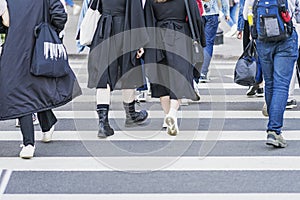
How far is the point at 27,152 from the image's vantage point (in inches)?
292

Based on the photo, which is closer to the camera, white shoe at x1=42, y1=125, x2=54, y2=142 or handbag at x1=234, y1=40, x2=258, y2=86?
white shoe at x1=42, y1=125, x2=54, y2=142

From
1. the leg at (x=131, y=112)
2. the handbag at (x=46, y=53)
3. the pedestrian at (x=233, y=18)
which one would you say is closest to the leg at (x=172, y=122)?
the leg at (x=131, y=112)

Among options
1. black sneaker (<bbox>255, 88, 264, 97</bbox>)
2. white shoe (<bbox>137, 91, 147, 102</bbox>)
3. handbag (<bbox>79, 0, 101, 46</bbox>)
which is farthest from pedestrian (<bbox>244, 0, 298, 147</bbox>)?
black sneaker (<bbox>255, 88, 264, 97</bbox>)

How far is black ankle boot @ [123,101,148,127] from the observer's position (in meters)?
8.83

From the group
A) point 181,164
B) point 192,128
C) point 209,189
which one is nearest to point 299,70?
point 192,128

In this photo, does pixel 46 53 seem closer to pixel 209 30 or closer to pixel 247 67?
pixel 247 67

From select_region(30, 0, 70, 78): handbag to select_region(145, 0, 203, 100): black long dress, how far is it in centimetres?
117

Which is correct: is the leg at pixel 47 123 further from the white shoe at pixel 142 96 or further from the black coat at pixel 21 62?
the white shoe at pixel 142 96

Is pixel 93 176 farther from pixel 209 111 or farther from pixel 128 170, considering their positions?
pixel 209 111

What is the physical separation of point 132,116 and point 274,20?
2.19 m

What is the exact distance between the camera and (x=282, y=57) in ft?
24.9

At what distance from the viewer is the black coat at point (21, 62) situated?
735 cm

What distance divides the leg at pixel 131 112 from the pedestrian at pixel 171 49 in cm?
35

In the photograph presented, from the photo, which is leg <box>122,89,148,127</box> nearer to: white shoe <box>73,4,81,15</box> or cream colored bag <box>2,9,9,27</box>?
cream colored bag <box>2,9,9,27</box>
